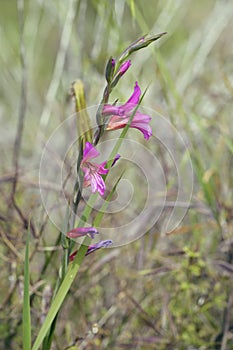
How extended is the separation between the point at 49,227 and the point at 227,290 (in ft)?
2.09

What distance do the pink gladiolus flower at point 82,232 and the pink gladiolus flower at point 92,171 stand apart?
5cm

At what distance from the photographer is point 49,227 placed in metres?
1.77

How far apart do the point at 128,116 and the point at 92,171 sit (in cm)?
8

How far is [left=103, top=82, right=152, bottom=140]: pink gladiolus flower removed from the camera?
754mm

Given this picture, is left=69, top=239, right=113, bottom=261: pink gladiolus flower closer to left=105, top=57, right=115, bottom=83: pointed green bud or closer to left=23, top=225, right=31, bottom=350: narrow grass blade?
left=23, top=225, right=31, bottom=350: narrow grass blade

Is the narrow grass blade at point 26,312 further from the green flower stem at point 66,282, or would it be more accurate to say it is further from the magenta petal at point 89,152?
the magenta petal at point 89,152

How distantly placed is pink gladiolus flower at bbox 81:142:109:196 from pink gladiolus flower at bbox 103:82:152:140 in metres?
0.05

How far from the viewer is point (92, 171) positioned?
0.77 metres

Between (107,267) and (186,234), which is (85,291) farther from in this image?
(186,234)

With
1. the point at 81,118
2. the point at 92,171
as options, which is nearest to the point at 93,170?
the point at 92,171

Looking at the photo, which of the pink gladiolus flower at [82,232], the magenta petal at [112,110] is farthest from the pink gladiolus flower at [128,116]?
the pink gladiolus flower at [82,232]

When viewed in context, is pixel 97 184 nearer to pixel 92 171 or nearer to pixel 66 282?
pixel 92 171

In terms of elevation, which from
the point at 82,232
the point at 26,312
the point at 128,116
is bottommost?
the point at 26,312

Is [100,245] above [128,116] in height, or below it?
below
